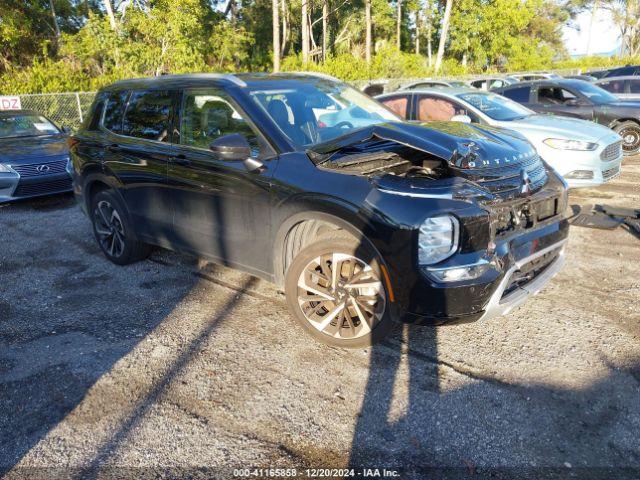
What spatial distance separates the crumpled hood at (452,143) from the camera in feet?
11.1

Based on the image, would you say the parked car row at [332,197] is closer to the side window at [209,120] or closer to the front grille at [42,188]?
the side window at [209,120]

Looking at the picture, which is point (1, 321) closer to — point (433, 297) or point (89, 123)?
point (89, 123)

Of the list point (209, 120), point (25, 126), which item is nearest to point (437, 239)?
point (209, 120)

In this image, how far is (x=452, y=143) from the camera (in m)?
3.46

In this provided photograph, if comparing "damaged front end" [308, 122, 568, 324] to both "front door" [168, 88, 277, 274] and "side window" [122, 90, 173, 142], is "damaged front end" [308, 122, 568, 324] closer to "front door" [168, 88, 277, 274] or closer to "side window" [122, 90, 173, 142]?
"front door" [168, 88, 277, 274]

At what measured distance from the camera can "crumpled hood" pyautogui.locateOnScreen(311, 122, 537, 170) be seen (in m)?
3.37

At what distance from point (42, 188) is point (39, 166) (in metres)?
0.35

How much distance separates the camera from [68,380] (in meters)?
3.35

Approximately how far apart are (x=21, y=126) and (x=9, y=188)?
2091mm

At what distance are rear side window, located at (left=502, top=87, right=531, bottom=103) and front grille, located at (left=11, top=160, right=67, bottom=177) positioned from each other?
8689 mm

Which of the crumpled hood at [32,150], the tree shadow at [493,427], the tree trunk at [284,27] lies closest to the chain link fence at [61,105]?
the crumpled hood at [32,150]

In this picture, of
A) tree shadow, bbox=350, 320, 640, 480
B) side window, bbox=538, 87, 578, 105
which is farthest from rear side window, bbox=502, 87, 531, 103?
tree shadow, bbox=350, 320, 640, 480

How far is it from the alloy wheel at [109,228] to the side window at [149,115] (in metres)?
0.87

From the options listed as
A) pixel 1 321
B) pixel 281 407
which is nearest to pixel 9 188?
pixel 1 321
